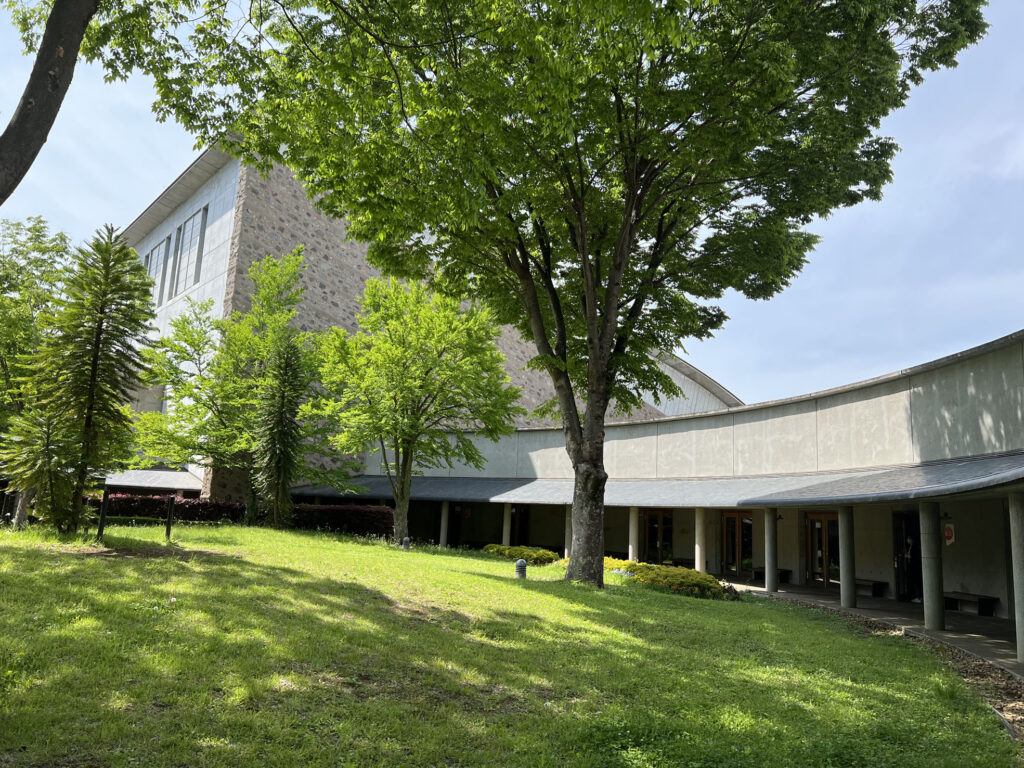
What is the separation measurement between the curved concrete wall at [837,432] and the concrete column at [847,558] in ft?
6.21

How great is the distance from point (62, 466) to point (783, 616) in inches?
527

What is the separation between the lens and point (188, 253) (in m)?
31.1

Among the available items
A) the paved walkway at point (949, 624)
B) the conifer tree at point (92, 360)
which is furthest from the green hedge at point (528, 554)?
the conifer tree at point (92, 360)

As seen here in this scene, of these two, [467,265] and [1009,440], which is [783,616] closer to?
[1009,440]

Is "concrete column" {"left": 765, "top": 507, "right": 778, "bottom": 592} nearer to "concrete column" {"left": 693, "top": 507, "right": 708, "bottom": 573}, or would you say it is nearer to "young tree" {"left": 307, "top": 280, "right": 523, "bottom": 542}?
"concrete column" {"left": 693, "top": 507, "right": 708, "bottom": 573}

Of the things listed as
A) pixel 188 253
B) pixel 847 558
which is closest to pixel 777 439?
pixel 847 558

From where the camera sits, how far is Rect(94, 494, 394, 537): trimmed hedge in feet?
76.1

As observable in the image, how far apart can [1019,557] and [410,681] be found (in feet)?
29.1

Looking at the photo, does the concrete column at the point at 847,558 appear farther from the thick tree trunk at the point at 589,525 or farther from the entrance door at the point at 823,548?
the thick tree trunk at the point at 589,525

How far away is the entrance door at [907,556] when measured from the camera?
56.9 ft

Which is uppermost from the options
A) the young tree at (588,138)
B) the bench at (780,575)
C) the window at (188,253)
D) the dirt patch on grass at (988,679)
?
the window at (188,253)

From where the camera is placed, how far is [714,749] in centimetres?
504

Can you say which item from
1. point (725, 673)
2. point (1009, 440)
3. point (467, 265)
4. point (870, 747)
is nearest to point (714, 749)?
point (870, 747)

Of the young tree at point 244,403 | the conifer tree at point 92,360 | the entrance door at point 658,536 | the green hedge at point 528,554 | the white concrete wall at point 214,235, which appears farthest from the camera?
the white concrete wall at point 214,235
